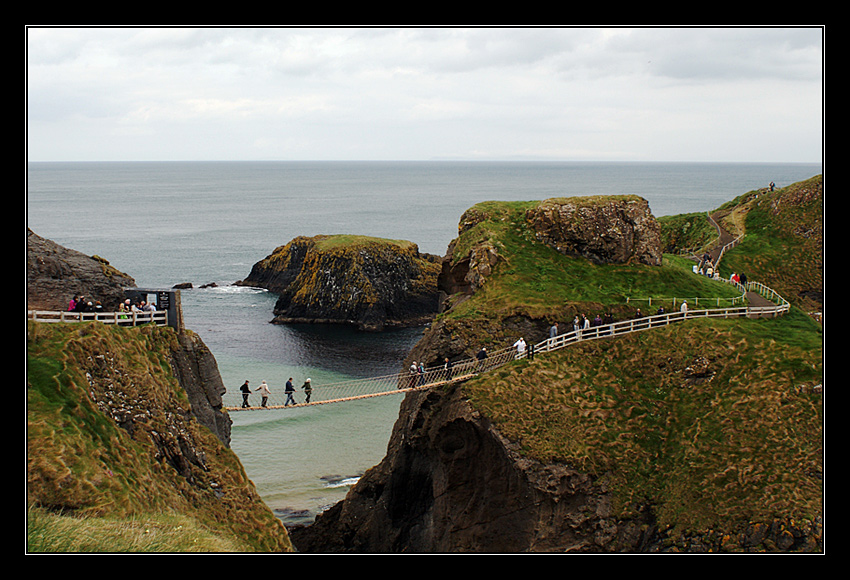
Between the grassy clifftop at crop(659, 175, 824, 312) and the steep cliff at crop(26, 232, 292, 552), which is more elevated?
the grassy clifftop at crop(659, 175, 824, 312)

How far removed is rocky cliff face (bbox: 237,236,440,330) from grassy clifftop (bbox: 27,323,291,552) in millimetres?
54853

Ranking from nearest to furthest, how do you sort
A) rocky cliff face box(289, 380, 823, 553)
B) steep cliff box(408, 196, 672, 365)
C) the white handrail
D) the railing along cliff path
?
the white handrail → rocky cliff face box(289, 380, 823, 553) → the railing along cliff path → steep cliff box(408, 196, 672, 365)

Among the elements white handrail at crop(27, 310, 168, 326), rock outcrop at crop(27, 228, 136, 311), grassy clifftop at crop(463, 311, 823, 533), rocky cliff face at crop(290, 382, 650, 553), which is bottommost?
rocky cliff face at crop(290, 382, 650, 553)

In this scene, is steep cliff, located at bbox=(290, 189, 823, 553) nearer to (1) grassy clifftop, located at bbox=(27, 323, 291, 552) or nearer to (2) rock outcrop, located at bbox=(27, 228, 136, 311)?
(1) grassy clifftop, located at bbox=(27, 323, 291, 552)

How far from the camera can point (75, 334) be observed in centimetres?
2814

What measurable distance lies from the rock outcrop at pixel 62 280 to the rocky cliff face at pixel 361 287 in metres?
49.6

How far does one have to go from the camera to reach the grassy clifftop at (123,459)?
2147 centimetres

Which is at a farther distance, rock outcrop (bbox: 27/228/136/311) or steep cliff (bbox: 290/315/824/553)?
rock outcrop (bbox: 27/228/136/311)

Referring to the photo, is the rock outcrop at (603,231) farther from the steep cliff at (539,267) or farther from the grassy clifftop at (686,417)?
the grassy clifftop at (686,417)

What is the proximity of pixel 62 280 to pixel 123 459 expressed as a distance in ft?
40.6

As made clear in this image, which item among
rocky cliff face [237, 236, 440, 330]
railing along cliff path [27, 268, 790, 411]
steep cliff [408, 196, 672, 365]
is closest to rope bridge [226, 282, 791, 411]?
railing along cliff path [27, 268, 790, 411]

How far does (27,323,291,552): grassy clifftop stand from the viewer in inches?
845

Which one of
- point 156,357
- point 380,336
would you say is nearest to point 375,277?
point 380,336

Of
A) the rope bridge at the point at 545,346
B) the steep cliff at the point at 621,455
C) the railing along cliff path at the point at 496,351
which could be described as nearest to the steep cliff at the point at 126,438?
the railing along cliff path at the point at 496,351
